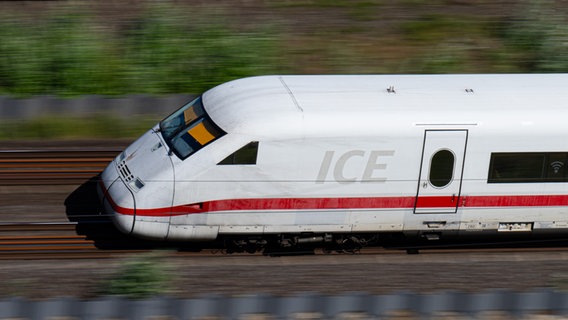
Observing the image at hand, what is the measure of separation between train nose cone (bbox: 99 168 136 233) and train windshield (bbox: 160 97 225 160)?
0.96 meters

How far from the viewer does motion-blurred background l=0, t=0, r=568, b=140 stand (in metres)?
18.5

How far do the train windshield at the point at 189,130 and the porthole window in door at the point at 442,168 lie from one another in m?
3.14

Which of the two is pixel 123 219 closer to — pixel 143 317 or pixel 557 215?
pixel 143 317

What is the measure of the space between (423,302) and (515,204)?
9.71 feet

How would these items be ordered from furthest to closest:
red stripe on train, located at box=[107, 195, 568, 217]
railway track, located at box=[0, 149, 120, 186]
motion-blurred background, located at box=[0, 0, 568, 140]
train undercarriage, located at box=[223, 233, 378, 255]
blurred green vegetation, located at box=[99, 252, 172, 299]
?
motion-blurred background, located at box=[0, 0, 568, 140] < railway track, located at box=[0, 149, 120, 186] < train undercarriage, located at box=[223, 233, 378, 255] < red stripe on train, located at box=[107, 195, 568, 217] < blurred green vegetation, located at box=[99, 252, 172, 299]

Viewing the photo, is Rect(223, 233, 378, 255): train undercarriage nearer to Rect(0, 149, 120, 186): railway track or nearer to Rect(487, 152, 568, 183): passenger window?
Rect(487, 152, 568, 183): passenger window

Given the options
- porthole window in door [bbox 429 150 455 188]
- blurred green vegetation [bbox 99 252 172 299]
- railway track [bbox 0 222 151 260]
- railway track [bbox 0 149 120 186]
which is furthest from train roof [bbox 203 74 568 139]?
railway track [bbox 0 149 120 186]

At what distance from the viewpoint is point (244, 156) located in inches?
487

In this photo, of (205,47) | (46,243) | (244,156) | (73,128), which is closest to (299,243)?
(244,156)

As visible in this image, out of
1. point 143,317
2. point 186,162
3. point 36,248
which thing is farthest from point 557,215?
point 36,248

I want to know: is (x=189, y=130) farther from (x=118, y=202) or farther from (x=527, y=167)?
(x=527, y=167)

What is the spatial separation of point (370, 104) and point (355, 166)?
0.95 meters

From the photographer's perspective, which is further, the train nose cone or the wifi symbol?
the wifi symbol

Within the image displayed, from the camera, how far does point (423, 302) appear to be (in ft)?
35.9
